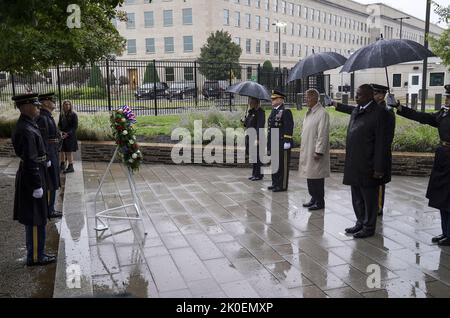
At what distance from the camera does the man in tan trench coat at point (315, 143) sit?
7145 mm

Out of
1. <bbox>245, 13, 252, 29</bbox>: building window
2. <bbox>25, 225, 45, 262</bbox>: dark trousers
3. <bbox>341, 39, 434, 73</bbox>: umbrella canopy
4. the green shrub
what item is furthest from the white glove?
<bbox>245, 13, 252, 29</bbox>: building window

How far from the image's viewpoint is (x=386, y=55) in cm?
644

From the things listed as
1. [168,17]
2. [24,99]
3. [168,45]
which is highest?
[168,17]

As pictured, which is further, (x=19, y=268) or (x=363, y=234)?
(x=363, y=234)

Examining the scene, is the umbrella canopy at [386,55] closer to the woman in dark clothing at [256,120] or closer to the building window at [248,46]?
the woman in dark clothing at [256,120]

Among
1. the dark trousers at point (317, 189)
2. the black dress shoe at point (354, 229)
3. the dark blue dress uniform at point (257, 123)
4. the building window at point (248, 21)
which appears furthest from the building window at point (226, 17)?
the black dress shoe at point (354, 229)

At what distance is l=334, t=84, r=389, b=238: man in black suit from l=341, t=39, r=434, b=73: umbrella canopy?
59 centimetres

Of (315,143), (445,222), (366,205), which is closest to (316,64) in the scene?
(315,143)

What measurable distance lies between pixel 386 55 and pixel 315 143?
1691mm

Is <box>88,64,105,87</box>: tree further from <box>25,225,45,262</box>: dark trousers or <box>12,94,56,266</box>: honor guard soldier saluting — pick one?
<box>25,225,45,262</box>: dark trousers

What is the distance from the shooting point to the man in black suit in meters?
5.92

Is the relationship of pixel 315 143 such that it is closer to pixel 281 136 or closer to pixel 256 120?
pixel 281 136

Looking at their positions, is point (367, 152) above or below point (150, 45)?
below
